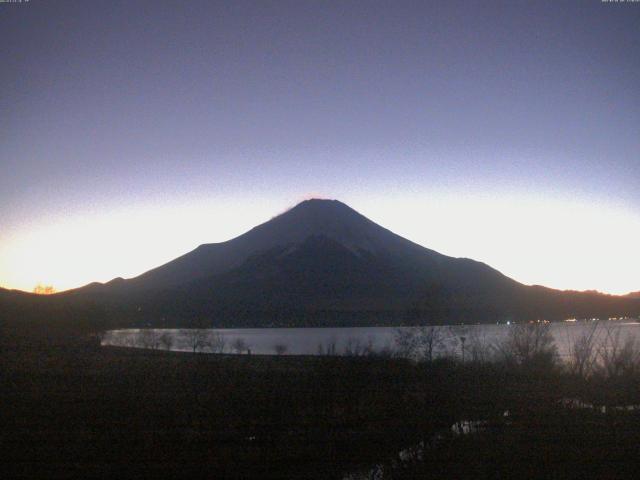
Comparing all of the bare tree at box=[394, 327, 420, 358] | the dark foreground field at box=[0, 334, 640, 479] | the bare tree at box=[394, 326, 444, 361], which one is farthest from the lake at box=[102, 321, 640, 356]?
the dark foreground field at box=[0, 334, 640, 479]

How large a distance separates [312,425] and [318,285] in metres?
136

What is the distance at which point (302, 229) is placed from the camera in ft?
622

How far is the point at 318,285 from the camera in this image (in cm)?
15275

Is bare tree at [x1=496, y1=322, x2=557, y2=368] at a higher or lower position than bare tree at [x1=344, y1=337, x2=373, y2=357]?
higher

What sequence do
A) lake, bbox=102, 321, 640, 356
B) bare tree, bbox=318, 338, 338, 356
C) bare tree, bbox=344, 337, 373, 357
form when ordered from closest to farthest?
bare tree, bbox=344, 337, 373, 357 → bare tree, bbox=318, 338, 338, 356 → lake, bbox=102, 321, 640, 356

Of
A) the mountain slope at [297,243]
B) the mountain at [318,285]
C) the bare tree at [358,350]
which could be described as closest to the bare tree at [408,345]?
the bare tree at [358,350]

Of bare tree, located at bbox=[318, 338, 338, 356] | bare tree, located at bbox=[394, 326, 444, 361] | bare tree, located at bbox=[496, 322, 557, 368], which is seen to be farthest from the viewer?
bare tree, located at bbox=[394, 326, 444, 361]

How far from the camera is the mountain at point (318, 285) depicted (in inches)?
4353

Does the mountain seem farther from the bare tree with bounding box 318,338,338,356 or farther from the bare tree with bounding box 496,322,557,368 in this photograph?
the bare tree with bounding box 496,322,557,368

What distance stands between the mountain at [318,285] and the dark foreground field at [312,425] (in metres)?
59.7

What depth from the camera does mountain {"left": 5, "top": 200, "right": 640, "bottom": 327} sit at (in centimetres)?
11056

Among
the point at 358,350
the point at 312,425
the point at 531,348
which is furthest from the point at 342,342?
the point at 312,425

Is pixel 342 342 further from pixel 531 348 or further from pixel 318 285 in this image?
pixel 318 285

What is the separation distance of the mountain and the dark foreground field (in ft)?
196
